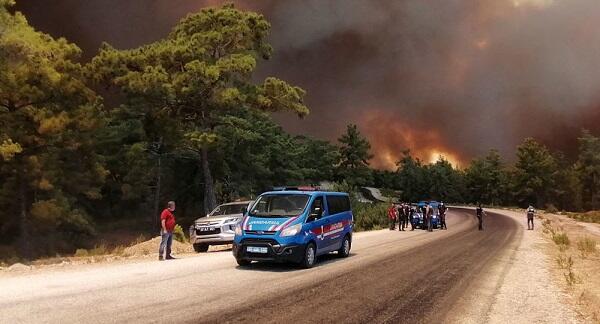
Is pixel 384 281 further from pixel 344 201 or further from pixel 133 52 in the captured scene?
pixel 133 52

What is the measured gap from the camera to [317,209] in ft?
44.9

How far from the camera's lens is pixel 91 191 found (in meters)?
34.7

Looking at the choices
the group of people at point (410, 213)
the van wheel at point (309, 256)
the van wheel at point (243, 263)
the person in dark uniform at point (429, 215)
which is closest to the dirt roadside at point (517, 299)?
the van wheel at point (309, 256)

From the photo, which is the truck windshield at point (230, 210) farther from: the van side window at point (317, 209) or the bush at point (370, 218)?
the bush at point (370, 218)

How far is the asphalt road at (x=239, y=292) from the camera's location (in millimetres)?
7730

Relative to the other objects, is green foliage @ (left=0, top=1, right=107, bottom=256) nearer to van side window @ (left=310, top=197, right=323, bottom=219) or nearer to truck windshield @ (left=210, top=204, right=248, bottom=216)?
truck windshield @ (left=210, top=204, right=248, bottom=216)

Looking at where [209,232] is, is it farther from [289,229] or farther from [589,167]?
[589,167]

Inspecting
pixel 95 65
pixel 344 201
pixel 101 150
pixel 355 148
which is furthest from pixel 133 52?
pixel 355 148

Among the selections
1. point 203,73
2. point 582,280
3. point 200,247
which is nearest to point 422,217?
point 203,73

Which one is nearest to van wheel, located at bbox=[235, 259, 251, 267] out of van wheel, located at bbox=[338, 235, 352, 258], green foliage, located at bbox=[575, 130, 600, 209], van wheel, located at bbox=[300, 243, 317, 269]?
van wheel, located at bbox=[300, 243, 317, 269]

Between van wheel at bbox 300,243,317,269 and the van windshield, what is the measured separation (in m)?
1.01

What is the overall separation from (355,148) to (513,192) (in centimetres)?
4728

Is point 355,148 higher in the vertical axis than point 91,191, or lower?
higher

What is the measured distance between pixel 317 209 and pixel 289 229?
4.67ft
